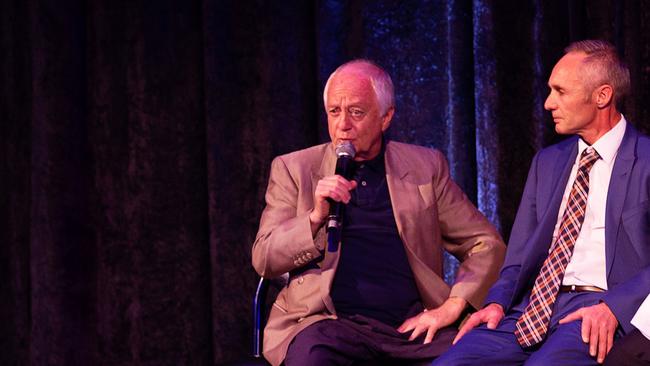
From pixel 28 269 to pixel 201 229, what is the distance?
0.83 meters

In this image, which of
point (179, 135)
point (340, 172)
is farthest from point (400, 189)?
point (179, 135)

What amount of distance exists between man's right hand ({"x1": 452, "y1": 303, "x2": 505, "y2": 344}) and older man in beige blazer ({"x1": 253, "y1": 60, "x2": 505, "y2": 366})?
0.07m

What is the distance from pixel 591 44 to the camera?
7.92 ft

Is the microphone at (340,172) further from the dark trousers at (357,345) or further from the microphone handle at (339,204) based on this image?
the dark trousers at (357,345)

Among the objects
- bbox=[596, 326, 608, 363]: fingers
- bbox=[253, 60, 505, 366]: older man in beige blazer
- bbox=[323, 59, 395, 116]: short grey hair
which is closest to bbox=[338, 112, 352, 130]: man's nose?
bbox=[253, 60, 505, 366]: older man in beige blazer

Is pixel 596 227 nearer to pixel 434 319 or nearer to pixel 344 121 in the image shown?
pixel 434 319

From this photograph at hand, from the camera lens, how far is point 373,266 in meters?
2.64

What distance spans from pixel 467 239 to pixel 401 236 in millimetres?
244

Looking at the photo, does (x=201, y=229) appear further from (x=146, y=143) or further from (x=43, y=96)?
(x=43, y=96)

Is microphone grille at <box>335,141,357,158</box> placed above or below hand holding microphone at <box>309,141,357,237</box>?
above

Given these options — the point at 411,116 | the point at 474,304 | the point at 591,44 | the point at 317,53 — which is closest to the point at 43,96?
the point at 317,53

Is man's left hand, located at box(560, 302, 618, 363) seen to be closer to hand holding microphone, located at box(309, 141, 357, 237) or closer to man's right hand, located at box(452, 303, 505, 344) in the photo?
man's right hand, located at box(452, 303, 505, 344)

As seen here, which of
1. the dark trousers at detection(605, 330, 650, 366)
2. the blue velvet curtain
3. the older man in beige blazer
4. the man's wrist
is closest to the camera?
the dark trousers at detection(605, 330, 650, 366)

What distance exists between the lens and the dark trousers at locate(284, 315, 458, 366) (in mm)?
2398
